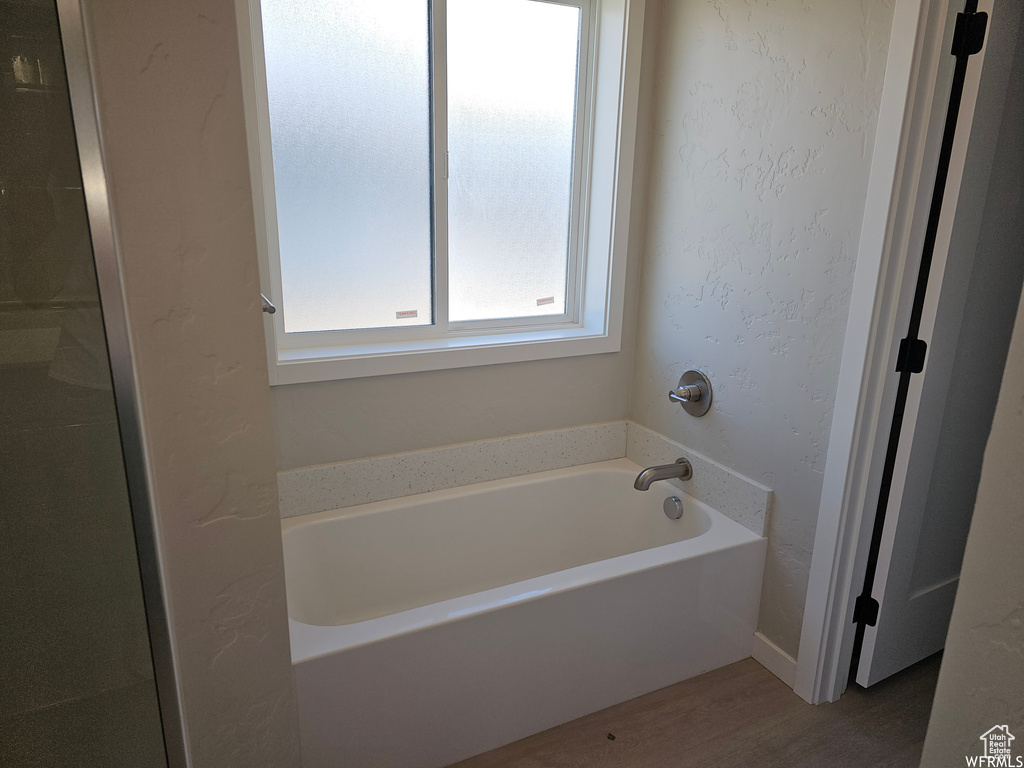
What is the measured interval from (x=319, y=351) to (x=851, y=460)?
1541 mm

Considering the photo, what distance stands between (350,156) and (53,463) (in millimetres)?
1352

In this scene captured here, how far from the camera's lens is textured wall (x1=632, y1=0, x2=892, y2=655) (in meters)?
1.67

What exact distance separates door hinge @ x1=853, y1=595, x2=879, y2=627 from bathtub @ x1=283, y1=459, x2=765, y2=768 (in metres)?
0.28

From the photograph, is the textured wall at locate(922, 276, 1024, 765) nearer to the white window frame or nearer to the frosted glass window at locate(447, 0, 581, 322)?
the white window frame

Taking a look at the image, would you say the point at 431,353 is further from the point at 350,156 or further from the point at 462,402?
the point at 350,156

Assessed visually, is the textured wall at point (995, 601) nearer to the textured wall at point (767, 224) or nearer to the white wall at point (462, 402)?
the textured wall at point (767, 224)

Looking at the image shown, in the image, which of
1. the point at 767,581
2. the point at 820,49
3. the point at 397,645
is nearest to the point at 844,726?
the point at 767,581

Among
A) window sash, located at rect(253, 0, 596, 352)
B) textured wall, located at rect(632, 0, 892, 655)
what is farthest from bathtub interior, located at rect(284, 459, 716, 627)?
window sash, located at rect(253, 0, 596, 352)

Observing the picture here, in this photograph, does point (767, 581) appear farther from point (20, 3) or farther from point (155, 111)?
point (20, 3)

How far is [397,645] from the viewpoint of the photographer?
1566 millimetres

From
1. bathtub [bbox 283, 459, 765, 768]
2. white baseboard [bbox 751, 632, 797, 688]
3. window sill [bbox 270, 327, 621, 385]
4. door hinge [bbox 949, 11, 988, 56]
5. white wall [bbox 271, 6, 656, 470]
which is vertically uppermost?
door hinge [bbox 949, 11, 988, 56]

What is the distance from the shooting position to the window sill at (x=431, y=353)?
201cm

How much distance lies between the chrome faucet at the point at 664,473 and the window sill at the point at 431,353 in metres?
0.50

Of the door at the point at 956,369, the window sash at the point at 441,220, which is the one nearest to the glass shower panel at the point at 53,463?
the window sash at the point at 441,220
